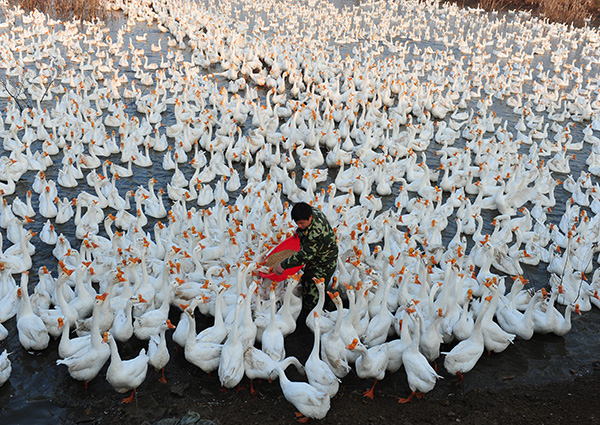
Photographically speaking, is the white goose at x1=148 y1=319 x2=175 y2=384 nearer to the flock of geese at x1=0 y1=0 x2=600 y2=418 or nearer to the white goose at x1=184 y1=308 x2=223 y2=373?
the flock of geese at x1=0 y1=0 x2=600 y2=418

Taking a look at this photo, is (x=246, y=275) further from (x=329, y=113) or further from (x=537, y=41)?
(x=537, y=41)

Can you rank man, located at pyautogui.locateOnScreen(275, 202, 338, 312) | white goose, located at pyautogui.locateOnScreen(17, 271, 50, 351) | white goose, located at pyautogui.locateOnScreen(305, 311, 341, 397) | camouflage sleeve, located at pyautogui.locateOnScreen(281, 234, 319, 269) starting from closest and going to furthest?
white goose, located at pyautogui.locateOnScreen(305, 311, 341, 397) < white goose, located at pyautogui.locateOnScreen(17, 271, 50, 351) < man, located at pyautogui.locateOnScreen(275, 202, 338, 312) < camouflage sleeve, located at pyautogui.locateOnScreen(281, 234, 319, 269)

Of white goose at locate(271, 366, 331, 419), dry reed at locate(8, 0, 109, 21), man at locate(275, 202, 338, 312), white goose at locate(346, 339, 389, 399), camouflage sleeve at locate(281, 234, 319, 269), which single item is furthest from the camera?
dry reed at locate(8, 0, 109, 21)

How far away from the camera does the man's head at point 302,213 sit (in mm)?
6359

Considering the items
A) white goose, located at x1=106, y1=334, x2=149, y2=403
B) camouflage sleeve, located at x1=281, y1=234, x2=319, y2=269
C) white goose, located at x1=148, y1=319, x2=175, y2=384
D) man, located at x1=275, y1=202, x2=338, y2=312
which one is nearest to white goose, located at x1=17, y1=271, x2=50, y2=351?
white goose, located at x1=106, y1=334, x2=149, y2=403

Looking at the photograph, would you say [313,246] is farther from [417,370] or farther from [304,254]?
[417,370]

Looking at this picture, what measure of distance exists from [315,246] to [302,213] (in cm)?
56

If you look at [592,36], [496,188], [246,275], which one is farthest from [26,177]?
[592,36]

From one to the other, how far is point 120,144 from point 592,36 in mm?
26830

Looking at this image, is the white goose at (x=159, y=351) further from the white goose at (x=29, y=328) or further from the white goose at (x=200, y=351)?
the white goose at (x=29, y=328)

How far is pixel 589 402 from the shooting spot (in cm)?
622

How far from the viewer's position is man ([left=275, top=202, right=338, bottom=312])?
21.2ft

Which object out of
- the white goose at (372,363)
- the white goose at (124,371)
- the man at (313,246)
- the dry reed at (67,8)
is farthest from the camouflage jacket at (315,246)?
the dry reed at (67,8)

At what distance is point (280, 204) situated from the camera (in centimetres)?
946
